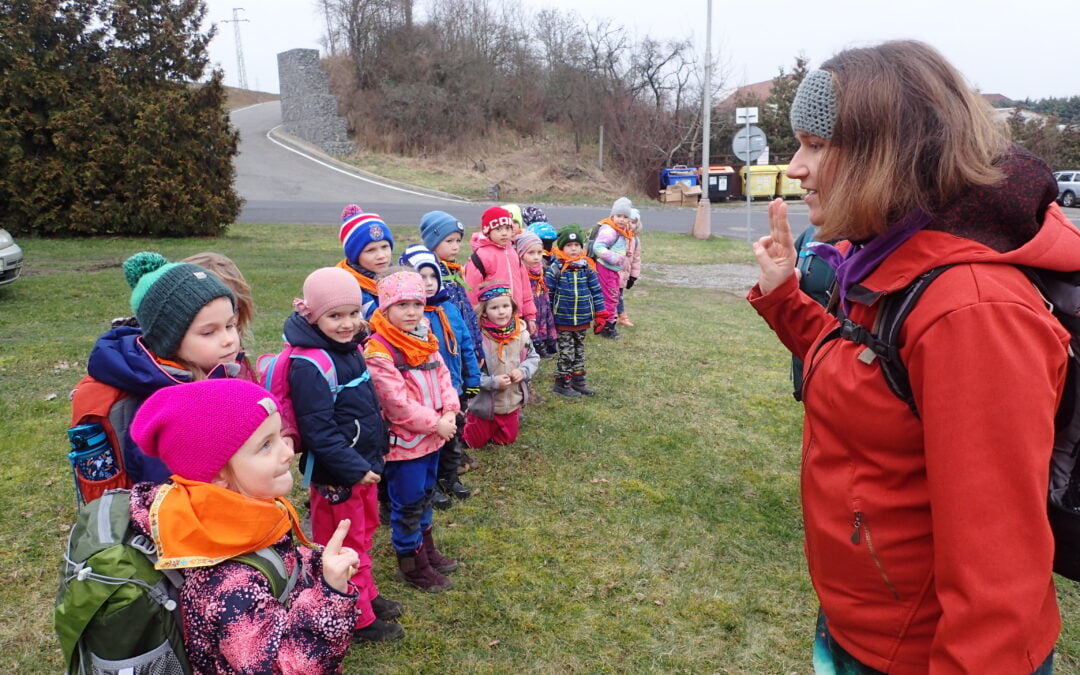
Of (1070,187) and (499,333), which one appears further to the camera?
(1070,187)

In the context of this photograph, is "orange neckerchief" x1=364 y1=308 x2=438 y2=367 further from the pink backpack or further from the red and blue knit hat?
the red and blue knit hat

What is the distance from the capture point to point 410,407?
11.5ft

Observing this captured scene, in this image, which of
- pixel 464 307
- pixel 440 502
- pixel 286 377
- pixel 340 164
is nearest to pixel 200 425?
pixel 286 377

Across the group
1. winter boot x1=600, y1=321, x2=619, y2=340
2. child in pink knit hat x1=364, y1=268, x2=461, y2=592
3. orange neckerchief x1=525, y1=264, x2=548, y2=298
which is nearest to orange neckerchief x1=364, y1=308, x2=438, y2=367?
child in pink knit hat x1=364, y1=268, x2=461, y2=592

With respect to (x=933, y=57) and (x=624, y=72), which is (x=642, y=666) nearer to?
(x=933, y=57)

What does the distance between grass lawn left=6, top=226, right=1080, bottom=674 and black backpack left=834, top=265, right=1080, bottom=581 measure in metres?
2.12

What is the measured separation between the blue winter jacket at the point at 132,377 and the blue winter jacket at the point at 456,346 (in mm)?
1900

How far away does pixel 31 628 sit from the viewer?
10.8 feet

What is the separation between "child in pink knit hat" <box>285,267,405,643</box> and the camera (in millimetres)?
3053

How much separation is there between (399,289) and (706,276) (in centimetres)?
1212

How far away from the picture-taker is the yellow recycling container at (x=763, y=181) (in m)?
29.4

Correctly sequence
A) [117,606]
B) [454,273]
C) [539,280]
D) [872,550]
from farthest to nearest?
[539,280], [454,273], [117,606], [872,550]

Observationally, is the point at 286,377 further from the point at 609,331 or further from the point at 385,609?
the point at 609,331

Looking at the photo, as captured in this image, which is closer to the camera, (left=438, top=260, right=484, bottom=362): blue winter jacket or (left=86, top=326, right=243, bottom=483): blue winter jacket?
(left=86, top=326, right=243, bottom=483): blue winter jacket
